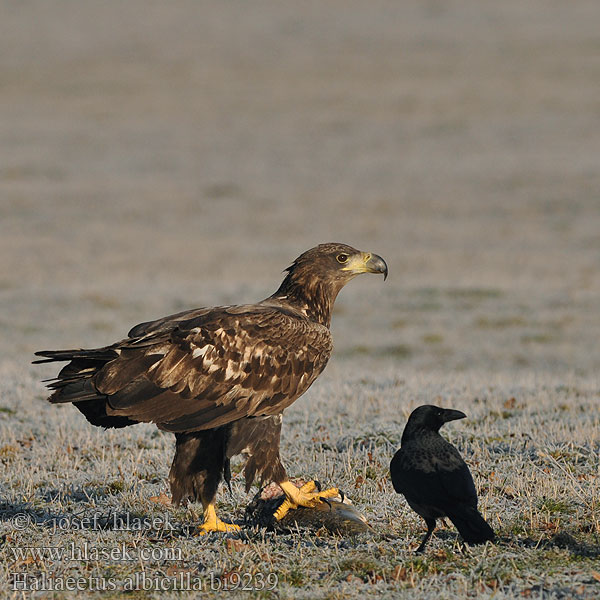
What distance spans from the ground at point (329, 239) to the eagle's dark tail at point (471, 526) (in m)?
0.19

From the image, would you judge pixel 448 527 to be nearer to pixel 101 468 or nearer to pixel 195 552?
pixel 195 552

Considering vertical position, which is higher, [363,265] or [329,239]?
[329,239]

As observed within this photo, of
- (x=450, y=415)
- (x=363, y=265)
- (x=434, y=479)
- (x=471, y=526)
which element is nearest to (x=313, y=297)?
(x=363, y=265)

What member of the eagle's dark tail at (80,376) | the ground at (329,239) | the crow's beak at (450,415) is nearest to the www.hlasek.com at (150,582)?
the ground at (329,239)

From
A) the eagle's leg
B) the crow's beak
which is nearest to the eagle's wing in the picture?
the eagle's leg

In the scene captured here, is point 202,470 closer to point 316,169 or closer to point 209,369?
point 209,369

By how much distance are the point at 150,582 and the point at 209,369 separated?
6.10 ft

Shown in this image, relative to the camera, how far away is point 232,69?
246ft

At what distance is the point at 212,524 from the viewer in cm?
805

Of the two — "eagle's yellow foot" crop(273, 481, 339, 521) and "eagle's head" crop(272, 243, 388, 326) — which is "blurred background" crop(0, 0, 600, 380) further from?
"eagle's yellow foot" crop(273, 481, 339, 521)

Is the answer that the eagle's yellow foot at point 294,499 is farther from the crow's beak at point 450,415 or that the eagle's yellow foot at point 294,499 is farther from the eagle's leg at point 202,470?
the crow's beak at point 450,415

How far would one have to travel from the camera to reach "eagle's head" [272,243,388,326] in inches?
356

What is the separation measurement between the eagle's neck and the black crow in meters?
1.71

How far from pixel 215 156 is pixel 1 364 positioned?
38068 millimetres
